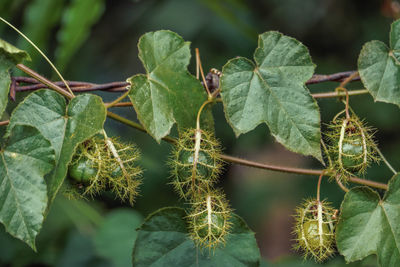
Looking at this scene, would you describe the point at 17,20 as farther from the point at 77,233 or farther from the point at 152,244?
the point at 152,244

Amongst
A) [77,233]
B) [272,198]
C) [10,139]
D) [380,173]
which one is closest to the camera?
[10,139]

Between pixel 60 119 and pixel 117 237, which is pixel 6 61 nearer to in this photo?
pixel 60 119

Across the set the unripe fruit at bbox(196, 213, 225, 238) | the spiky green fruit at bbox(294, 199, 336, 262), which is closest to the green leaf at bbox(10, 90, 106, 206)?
the unripe fruit at bbox(196, 213, 225, 238)

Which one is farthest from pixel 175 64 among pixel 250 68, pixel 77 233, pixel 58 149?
pixel 77 233

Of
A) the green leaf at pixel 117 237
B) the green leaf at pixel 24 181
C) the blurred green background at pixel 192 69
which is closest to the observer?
the green leaf at pixel 24 181

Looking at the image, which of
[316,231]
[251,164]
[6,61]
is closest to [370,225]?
[316,231]

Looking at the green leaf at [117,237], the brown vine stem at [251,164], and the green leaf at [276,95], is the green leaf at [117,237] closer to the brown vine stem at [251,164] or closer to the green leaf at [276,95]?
the brown vine stem at [251,164]

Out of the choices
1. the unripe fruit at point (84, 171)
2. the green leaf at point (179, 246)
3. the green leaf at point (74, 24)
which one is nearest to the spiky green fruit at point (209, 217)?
the green leaf at point (179, 246)
